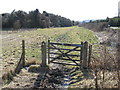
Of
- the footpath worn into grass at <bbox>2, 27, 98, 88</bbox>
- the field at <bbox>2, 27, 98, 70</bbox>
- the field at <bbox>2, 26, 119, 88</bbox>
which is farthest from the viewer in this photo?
the field at <bbox>2, 27, 98, 70</bbox>

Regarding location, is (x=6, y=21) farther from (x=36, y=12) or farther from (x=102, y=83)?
(x=102, y=83)

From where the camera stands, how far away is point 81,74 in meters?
6.45

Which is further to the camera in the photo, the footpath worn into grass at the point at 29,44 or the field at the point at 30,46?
the footpath worn into grass at the point at 29,44

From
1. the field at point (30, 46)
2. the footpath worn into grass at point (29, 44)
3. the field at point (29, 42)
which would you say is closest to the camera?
the field at point (30, 46)

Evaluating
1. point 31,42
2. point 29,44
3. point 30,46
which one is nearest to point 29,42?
point 31,42

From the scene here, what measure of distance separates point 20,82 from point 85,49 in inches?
149

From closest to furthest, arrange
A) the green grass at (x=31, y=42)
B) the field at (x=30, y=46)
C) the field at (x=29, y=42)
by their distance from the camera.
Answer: the field at (x=30, y=46) < the field at (x=29, y=42) < the green grass at (x=31, y=42)

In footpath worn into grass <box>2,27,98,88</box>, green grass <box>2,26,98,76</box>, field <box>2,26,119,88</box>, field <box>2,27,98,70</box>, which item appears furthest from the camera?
green grass <box>2,26,98,76</box>

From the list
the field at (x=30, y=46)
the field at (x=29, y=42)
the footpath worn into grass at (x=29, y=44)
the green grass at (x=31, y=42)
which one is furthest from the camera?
the green grass at (x=31, y=42)

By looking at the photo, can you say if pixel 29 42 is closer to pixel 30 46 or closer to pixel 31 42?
pixel 31 42

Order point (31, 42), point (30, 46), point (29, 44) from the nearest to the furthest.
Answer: point (30, 46), point (29, 44), point (31, 42)

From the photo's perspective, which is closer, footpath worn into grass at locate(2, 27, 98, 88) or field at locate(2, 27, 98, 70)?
footpath worn into grass at locate(2, 27, 98, 88)

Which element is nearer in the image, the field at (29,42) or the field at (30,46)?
the field at (30,46)

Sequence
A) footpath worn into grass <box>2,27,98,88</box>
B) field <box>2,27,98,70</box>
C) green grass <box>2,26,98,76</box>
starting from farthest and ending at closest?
green grass <box>2,26,98,76</box>
field <box>2,27,98,70</box>
footpath worn into grass <box>2,27,98,88</box>
